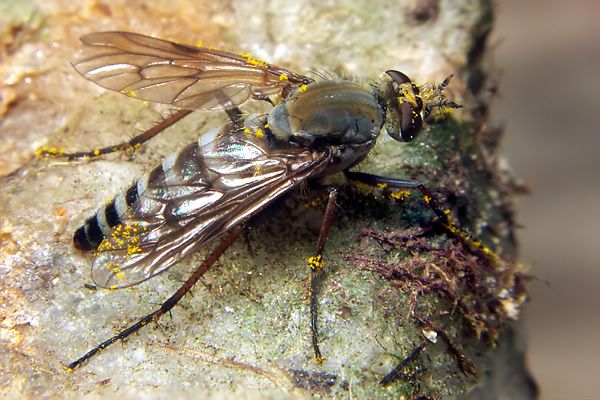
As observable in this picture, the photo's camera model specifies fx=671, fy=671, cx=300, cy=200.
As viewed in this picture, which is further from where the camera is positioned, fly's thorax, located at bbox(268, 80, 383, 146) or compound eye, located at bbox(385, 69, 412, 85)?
compound eye, located at bbox(385, 69, 412, 85)

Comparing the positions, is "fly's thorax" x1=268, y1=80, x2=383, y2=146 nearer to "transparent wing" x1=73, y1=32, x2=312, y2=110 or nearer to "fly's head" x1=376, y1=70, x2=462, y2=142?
"fly's head" x1=376, y1=70, x2=462, y2=142

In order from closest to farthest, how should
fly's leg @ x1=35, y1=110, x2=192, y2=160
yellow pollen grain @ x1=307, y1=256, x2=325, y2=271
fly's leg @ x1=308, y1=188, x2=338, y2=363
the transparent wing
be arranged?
fly's leg @ x1=308, y1=188, x2=338, y2=363, yellow pollen grain @ x1=307, y1=256, x2=325, y2=271, the transparent wing, fly's leg @ x1=35, y1=110, x2=192, y2=160

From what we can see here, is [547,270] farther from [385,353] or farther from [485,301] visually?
[385,353]

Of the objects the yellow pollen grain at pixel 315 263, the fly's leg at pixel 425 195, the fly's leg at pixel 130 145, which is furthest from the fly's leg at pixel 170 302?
the fly's leg at pixel 130 145

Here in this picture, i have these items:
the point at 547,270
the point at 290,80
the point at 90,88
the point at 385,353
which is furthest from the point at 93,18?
the point at 547,270

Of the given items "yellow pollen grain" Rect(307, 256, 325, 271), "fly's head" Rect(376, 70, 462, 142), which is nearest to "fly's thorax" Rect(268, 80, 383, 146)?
"fly's head" Rect(376, 70, 462, 142)

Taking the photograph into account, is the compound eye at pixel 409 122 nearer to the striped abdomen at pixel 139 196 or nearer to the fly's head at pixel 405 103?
the fly's head at pixel 405 103

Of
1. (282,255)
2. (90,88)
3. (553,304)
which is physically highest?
(90,88)
